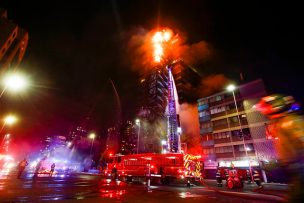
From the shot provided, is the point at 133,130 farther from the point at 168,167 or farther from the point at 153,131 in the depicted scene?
the point at 168,167

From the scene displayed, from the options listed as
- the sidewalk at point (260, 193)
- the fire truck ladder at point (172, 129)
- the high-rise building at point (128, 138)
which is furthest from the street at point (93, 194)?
the high-rise building at point (128, 138)

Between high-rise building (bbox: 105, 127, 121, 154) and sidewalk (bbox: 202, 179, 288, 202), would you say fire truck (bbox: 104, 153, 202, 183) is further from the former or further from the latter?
high-rise building (bbox: 105, 127, 121, 154)

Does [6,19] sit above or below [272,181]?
above

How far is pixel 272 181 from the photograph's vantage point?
21328 millimetres

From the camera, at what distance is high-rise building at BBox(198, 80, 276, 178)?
3931cm

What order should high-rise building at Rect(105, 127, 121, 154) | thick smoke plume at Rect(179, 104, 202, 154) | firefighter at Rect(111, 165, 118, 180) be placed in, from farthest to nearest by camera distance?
1. high-rise building at Rect(105, 127, 121, 154)
2. thick smoke plume at Rect(179, 104, 202, 154)
3. firefighter at Rect(111, 165, 118, 180)

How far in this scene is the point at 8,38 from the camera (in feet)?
110

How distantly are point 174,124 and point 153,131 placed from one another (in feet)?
66.9

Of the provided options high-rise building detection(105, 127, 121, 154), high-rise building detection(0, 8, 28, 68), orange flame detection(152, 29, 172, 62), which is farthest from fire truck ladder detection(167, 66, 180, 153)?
A: high-rise building detection(105, 127, 121, 154)

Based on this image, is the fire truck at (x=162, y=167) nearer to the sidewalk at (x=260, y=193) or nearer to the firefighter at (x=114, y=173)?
the firefighter at (x=114, y=173)

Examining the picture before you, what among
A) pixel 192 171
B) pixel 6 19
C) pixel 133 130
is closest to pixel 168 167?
pixel 192 171

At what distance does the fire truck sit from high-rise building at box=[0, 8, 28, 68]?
100 ft

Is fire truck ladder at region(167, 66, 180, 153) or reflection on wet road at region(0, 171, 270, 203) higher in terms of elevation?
fire truck ladder at region(167, 66, 180, 153)

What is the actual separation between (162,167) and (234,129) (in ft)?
106
